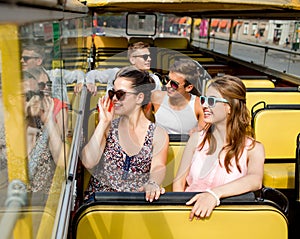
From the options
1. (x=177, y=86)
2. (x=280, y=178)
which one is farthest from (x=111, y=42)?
(x=280, y=178)

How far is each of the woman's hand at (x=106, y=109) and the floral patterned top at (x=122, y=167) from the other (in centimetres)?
11

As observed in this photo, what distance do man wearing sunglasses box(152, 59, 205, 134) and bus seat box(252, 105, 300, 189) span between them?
547 millimetres

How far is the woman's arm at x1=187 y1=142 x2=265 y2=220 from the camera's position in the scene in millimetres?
1564

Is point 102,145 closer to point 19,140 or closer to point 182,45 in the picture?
point 19,140

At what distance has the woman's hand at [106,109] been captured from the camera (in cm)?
195

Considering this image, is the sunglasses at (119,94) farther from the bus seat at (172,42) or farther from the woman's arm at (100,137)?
the bus seat at (172,42)

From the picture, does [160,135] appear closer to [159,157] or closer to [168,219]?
[159,157]

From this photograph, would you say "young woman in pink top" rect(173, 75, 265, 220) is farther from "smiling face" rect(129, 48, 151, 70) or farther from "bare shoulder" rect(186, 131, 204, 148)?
"smiling face" rect(129, 48, 151, 70)

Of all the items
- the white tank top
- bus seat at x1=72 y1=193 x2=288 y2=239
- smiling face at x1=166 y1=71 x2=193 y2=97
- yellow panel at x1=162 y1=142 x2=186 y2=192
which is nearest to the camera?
bus seat at x1=72 y1=193 x2=288 y2=239

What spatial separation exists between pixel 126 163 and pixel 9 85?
1.26 m

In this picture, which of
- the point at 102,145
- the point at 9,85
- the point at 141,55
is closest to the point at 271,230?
the point at 102,145

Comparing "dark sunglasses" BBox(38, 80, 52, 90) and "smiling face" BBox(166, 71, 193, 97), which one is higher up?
"dark sunglasses" BBox(38, 80, 52, 90)

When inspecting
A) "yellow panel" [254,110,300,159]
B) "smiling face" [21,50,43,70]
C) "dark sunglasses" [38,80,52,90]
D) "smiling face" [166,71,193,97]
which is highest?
"smiling face" [21,50,43,70]

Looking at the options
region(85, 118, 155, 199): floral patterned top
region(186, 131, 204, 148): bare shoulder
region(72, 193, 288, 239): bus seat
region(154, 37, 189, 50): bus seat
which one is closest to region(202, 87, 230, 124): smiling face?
region(186, 131, 204, 148): bare shoulder
